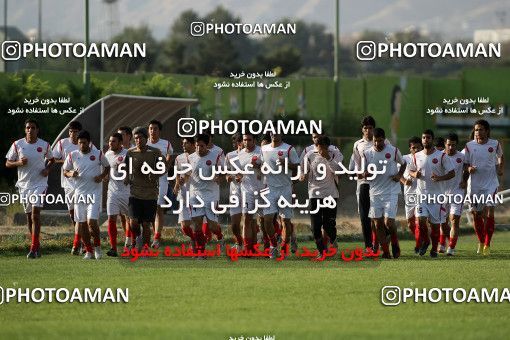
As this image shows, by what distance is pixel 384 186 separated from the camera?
23.8 m

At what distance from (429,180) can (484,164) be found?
931mm

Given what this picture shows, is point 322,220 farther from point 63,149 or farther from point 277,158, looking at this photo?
point 63,149

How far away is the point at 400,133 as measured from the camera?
66.7 meters

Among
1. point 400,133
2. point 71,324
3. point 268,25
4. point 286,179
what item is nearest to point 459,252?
point 286,179

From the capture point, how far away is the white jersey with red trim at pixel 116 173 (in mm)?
24797

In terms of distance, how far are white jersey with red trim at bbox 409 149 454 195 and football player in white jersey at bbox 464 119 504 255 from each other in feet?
1.29

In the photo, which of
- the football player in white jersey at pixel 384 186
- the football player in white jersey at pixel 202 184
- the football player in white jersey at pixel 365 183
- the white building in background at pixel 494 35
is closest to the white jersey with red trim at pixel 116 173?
the football player in white jersey at pixel 202 184

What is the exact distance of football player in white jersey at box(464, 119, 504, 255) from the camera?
2491 centimetres

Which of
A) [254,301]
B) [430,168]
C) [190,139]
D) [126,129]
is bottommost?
[254,301]

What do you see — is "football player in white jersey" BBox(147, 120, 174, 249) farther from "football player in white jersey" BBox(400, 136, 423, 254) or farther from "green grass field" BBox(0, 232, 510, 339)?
"football player in white jersey" BBox(400, 136, 423, 254)

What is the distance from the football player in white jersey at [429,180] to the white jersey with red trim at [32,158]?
5.99 meters

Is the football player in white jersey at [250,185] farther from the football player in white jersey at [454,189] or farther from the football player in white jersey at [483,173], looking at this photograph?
the football player in white jersey at [483,173]

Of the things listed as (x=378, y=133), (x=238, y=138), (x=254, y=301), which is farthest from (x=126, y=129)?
(x=254, y=301)

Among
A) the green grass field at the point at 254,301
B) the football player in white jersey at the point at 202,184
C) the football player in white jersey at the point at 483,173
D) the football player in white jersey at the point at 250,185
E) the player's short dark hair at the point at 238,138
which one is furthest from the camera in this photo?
the player's short dark hair at the point at 238,138
